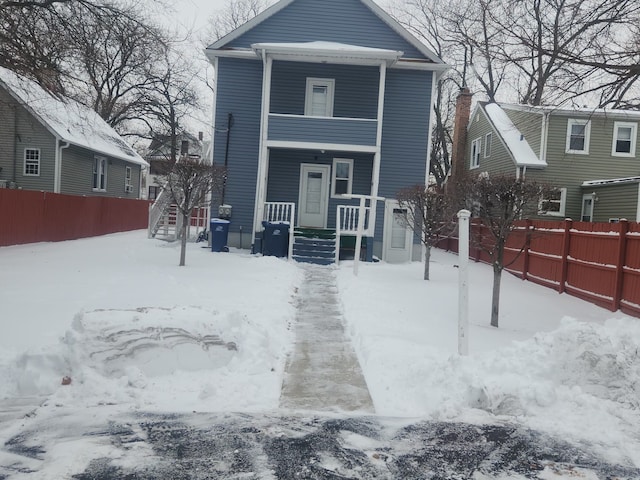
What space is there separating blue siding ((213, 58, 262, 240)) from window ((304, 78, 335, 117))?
161cm

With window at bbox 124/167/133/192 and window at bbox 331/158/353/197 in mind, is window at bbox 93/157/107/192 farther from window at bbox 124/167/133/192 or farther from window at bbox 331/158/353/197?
window at bbox 331/158/353/197

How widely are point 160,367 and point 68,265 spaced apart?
825 centimetres

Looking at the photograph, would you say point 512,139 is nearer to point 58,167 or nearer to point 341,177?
point 341,177

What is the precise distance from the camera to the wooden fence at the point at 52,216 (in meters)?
16.6

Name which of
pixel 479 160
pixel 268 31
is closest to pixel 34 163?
pixel 268 31

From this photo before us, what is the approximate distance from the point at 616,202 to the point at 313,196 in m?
11.8

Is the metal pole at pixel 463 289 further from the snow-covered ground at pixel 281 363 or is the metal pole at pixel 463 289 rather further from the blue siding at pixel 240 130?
the blue siding at pixel 240 130

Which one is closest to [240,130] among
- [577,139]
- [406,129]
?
[406,129]

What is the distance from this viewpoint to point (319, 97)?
1880 centimetres

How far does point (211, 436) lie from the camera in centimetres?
430

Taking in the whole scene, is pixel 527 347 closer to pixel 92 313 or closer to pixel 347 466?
pixel 347 466

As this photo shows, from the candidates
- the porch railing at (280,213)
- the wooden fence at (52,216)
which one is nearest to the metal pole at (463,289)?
the porch railing at (280,213)

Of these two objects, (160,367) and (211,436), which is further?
(160,367)

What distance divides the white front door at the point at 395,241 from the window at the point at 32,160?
15532 mm
